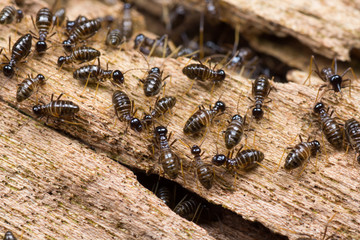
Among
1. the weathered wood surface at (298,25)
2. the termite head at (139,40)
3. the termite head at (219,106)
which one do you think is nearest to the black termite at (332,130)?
the termite head at (219,106)

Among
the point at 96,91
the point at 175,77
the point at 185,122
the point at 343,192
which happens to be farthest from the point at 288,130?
the point at 96,91

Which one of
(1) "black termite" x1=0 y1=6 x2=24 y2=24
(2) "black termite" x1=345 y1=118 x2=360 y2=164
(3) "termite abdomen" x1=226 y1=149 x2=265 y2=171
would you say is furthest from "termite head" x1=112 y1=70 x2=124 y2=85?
(2) "black termite" x1=345 y1=118 x2=360 y2=164

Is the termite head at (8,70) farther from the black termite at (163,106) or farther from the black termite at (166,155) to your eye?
the black termite at (166,155)

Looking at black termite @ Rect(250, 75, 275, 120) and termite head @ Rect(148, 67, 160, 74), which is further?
termite head @ Rect(148, 67, 160, 74)

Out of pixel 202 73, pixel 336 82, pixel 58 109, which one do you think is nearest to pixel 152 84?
pixel 202 73

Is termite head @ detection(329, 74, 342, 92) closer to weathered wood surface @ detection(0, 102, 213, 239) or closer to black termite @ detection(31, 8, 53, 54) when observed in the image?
weathered wood surface @ detection(0, 102, 213, 239)

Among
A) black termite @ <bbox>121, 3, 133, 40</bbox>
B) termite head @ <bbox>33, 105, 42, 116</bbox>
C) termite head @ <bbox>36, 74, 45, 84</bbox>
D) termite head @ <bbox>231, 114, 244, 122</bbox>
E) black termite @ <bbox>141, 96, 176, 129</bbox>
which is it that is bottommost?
termite head @ <bbox>33, 105, 42, 116</bbox>

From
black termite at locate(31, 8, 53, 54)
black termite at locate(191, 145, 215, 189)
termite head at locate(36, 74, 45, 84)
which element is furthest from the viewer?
black termite at locate(31, 8, 53, 54)

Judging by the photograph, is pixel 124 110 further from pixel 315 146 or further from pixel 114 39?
pixel 315 146
